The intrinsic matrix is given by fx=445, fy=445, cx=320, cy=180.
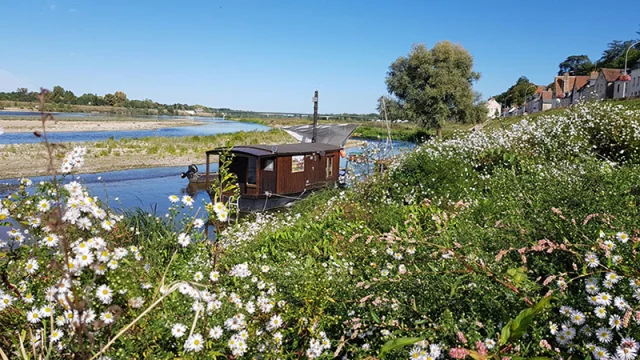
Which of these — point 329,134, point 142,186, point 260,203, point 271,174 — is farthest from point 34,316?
point 329,134

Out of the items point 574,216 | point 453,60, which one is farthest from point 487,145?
point 453,60

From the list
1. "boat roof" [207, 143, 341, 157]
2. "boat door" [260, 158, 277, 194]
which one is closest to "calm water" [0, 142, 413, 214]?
"boat roof" [207, 143, 341, 157]

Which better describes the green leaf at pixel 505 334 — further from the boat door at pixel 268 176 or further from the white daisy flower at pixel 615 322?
the boat door at pixel 268 176

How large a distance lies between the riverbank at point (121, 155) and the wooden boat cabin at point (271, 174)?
18.6 ft

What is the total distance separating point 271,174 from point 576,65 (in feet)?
357

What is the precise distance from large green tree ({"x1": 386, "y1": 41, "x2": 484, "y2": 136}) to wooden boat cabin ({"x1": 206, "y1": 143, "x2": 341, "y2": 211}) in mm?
26378

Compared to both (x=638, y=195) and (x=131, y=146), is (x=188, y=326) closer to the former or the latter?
(x=638, y=195)

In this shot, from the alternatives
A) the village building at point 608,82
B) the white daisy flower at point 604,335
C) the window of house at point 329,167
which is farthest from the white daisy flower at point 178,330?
the village building at point 608,82

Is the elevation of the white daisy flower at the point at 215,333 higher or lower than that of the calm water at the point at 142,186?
higher

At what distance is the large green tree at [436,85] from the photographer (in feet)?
132

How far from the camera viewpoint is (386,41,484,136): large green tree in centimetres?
4038

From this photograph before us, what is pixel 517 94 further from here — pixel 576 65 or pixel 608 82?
pixel 608 82

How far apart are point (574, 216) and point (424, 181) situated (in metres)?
3.70

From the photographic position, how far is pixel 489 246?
336cm
